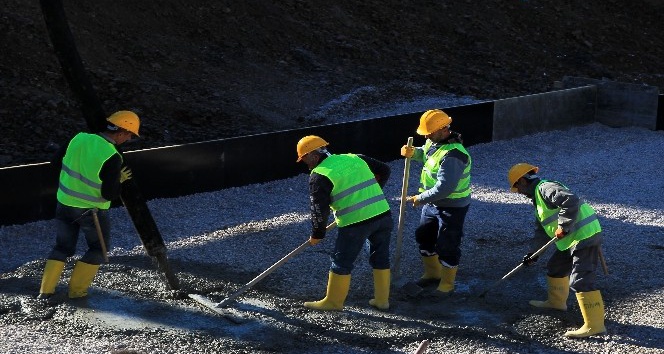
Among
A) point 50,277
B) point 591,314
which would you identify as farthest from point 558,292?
point 50,277

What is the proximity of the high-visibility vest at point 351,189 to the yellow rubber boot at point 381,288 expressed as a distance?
A: 1.76 ft

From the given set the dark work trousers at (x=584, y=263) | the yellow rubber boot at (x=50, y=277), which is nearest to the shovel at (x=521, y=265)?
the dark work trousers at (x=584, y=263)

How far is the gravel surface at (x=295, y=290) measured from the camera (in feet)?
23.8

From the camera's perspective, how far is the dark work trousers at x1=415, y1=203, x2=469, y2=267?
27.0ft

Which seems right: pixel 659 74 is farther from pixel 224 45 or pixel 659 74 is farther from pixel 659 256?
pixel 659 256

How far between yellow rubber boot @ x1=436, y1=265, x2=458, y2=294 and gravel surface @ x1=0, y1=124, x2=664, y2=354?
99 mm


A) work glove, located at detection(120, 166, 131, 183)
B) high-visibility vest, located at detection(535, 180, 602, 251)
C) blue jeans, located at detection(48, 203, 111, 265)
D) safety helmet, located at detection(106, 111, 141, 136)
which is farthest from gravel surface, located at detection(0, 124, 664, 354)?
safety helmet, located at detection(106, 111, 141, 136)

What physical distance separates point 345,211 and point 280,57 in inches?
451

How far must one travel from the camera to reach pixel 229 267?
9.11 meters

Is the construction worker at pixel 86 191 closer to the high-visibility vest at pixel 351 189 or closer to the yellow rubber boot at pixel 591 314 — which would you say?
the high-visibility vest at pixel 351 189

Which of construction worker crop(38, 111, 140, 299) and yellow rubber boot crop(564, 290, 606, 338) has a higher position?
construction worker crop(38, 111, 140, 299)

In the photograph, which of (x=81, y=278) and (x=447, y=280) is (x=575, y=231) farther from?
(x=81, y=278)

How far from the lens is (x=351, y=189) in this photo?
24.9 feet

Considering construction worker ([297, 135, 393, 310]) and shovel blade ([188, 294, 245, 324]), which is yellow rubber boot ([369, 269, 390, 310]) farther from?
shovel blade ([188, 294, 245, 324])
